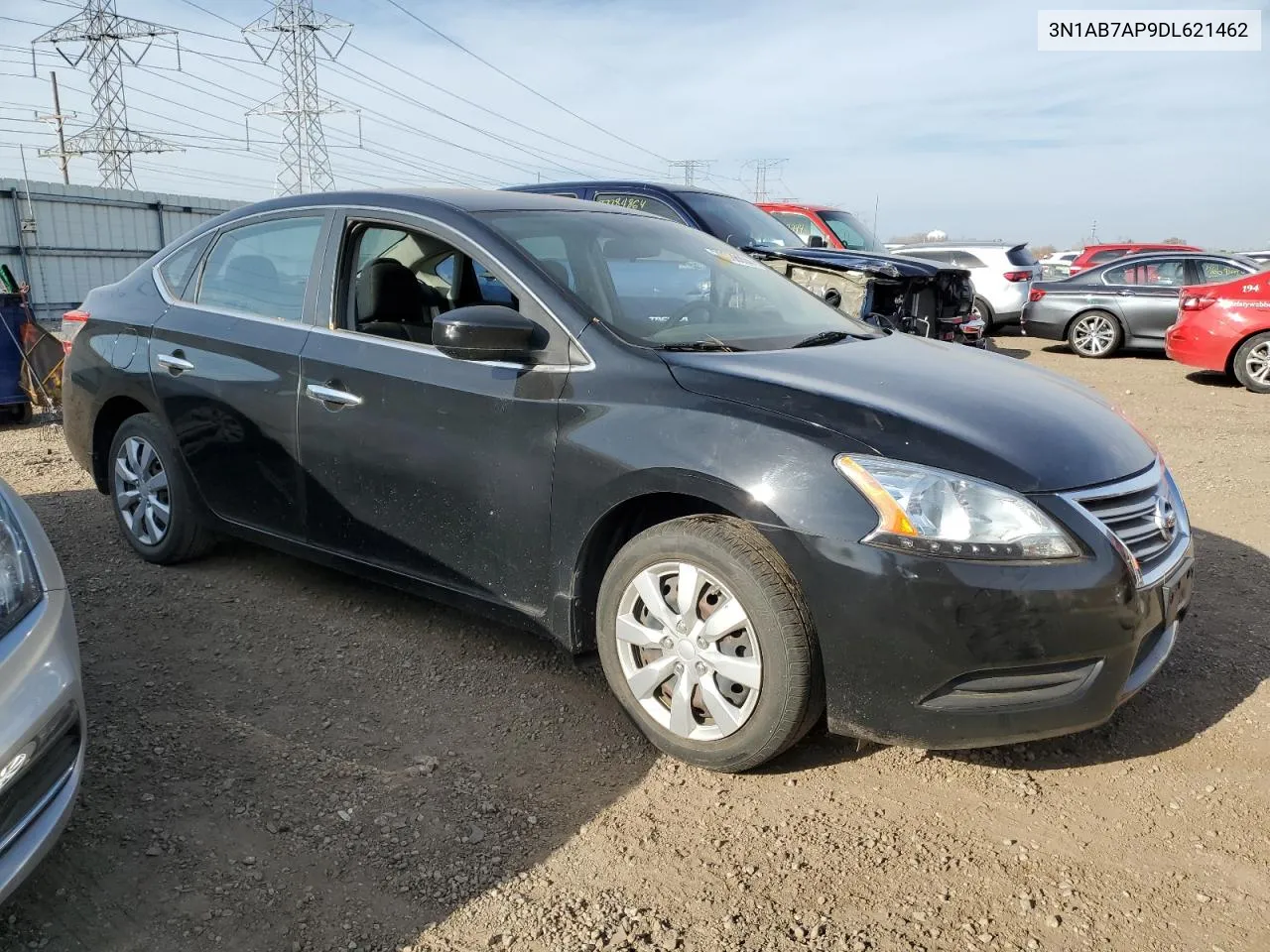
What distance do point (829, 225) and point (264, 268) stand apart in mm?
8570

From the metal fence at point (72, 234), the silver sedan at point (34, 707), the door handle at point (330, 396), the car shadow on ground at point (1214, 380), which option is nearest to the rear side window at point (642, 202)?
the door handle at point (330, 396)

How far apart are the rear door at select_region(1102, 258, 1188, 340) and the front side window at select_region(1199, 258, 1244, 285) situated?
0.23 metres

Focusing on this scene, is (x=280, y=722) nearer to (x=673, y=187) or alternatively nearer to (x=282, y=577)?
(x=282, y=577)

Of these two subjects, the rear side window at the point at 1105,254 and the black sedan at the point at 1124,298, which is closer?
the black sedan at the point at 1124,298

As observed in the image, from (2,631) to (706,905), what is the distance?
5.43ft

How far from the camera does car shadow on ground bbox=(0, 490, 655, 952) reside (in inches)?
93.8

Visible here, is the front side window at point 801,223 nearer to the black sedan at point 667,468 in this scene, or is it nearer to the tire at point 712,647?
the black sedan at point 667,468

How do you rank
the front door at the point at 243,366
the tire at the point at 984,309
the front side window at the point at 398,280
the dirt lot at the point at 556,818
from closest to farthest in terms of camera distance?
the dirt lot at the point at 556,818, the front side window at the point at 398,280, the front door at the point at 243,366, the tire at the point at 984,309

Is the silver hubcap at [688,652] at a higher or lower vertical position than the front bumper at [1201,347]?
lower

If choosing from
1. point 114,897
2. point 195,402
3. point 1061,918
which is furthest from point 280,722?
point 1061,918

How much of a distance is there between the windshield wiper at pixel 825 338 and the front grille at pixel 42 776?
2.33 m

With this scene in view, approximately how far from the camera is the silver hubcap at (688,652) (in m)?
2.81

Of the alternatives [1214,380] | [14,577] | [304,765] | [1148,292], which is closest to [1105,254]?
[1148,292]

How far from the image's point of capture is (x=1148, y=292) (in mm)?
13117
